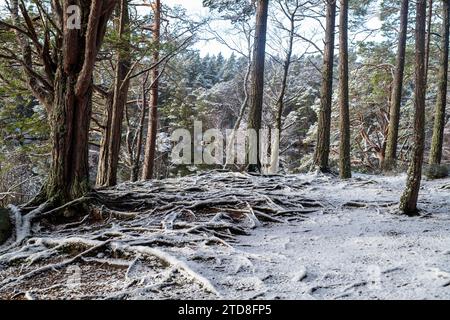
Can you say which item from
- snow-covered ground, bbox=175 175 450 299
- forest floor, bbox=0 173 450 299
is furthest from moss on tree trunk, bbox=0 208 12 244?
snow-covered ground, bbox=175 175 450 299

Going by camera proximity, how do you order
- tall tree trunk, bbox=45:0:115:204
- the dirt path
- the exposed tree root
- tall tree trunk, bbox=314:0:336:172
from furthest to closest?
1. tall tree trunk, bbox=314:0:336:172
2. tall tree trunk, bbox=45:0:115:204
3. the exposed tree root
4. the dirt path

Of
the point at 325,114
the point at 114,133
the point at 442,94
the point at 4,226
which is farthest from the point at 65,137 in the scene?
the point at 442,94

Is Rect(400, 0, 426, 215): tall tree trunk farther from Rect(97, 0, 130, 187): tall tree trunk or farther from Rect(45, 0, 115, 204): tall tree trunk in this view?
Rect(97, 0, 130, 187): tall tree trunk

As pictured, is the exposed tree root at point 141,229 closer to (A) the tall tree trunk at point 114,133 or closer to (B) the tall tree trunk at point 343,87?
(A) the tall tree trunk at point 114,133

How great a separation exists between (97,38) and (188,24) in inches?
246

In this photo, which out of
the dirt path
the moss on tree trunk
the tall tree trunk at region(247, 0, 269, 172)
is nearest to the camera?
the dirt path

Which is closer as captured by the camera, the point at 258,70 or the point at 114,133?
the point at 114,133

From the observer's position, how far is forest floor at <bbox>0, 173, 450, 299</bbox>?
2.54 meters

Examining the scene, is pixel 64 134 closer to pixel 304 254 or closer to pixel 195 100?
pixel 304 254

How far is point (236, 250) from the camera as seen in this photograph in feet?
11.1

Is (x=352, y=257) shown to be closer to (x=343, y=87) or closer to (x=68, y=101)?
(x=68, y=101)

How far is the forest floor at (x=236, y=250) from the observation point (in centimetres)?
254

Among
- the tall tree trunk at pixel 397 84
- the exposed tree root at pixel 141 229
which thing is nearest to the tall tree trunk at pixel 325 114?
the exposed tree root at pixel 141 229

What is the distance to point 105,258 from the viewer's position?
3.30 meters
